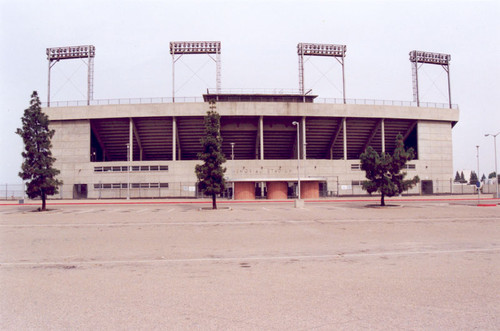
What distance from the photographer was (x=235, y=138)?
55375mm

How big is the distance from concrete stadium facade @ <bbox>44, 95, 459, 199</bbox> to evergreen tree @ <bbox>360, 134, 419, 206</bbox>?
19.5m

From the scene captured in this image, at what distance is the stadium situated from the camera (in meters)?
50.0

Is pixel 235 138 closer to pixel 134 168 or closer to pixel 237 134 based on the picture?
pixel 237 134

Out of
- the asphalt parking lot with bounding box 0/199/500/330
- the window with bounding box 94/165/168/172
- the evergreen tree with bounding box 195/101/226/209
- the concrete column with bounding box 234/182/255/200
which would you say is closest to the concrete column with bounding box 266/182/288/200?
the concrete column with bounding box 234/182/255/200

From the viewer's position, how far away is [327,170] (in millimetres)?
51281

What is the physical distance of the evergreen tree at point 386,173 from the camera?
1114 inches

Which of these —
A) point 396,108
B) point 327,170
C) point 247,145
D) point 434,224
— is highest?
point 396,108

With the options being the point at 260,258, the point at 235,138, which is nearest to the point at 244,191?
the point at 235,138

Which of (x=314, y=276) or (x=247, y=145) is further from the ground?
(x=247, y=145)

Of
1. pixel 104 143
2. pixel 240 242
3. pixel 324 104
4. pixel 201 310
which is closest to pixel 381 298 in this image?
pixel 201 310

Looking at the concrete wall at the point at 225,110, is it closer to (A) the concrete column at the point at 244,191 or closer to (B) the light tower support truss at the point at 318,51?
(B) the light tower support truss at the point at 318,51

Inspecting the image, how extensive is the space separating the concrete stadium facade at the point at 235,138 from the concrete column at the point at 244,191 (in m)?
6.55

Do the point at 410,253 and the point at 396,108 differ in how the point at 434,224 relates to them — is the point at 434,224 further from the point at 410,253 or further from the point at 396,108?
the point at 396,108

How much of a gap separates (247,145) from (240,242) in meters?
45.7
